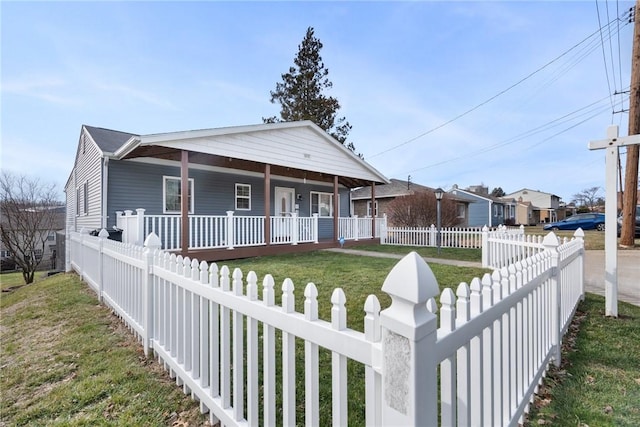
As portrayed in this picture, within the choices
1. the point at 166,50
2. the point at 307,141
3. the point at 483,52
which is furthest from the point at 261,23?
the point at 483,52

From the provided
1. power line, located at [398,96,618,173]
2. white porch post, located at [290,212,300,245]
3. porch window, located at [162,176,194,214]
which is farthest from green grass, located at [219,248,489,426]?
power line, located at [398,96,618,173]

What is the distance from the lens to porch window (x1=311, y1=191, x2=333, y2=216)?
15680mm

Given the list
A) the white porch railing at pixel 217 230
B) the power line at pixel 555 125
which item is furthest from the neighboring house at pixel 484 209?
the white porch railing at pixel 217 230

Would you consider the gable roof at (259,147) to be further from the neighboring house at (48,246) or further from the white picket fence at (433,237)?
the neighboring house at (48,246)

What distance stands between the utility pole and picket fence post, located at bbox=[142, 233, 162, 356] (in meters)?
14.6

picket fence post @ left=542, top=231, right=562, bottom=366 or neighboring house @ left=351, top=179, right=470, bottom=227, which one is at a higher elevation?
neighboring house @ left=351, top=179, right=470, bottom=227

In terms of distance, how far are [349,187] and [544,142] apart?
695 inches

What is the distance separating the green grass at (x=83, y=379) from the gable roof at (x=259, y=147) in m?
5.02

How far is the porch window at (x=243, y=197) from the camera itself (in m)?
12.6

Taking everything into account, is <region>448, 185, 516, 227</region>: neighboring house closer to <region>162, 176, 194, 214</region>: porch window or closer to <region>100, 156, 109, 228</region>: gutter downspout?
<region>162, 176, 194, 214</region>: porch window

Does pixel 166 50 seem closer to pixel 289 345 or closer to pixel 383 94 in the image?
pixel 383 94

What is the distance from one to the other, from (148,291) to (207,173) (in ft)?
29.5

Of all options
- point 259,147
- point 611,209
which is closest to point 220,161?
point 259,147

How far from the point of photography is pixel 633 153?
39.1ft
